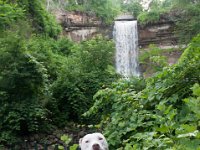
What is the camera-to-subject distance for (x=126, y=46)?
24.1m

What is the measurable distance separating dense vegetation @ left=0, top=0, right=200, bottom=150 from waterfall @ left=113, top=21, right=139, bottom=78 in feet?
12.1

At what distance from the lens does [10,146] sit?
8.11 metres

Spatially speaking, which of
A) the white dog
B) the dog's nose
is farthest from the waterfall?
the dog's nose

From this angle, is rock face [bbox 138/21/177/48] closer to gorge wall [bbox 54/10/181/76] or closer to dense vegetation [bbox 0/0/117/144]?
gorge wall [bbox 54/10/181/76]

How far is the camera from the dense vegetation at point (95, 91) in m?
2.49

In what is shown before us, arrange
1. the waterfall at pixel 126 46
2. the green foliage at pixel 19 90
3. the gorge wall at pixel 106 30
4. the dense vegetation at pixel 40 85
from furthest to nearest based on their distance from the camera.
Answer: the gorge wall at pixel 106 30
the waterfall at pixel 126 46
the dense vegetation at pixel 40 85
the green foliage at pixel 19 90

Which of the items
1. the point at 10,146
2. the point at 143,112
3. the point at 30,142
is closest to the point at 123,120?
the point at 143,112

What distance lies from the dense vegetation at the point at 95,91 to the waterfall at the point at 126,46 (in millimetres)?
3696

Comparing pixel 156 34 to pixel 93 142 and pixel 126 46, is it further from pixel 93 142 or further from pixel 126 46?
pixel 93 142

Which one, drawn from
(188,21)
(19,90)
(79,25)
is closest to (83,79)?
(19,90)

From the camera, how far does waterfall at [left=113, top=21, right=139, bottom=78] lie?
2392 cm

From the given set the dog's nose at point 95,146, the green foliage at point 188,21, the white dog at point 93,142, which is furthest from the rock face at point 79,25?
the dog's nose at point 95,146

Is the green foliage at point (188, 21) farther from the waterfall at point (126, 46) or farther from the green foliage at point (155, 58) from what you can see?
the green foliage at point (155, 58)

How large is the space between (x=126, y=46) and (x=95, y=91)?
45.2 feet
